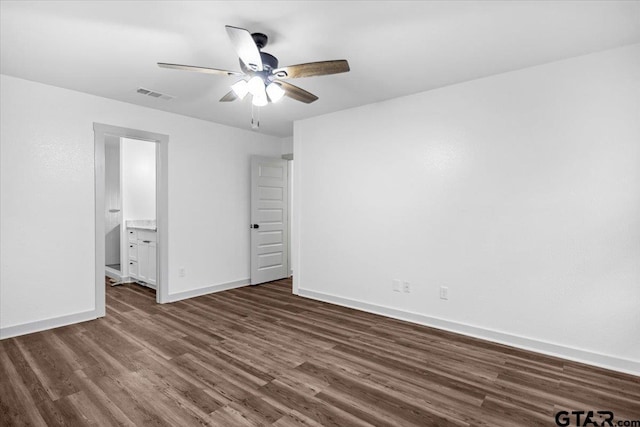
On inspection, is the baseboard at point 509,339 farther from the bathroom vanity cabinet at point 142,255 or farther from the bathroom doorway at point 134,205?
the bathroom doorway at point 134,205

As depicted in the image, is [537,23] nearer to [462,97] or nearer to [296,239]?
[462,97]


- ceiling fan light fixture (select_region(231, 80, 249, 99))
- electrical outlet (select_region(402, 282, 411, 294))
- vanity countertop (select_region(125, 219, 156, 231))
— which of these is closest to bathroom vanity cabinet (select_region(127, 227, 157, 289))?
vanity countertop (select_region(125, 219, 156, 231))

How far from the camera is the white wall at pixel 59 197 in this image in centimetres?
330

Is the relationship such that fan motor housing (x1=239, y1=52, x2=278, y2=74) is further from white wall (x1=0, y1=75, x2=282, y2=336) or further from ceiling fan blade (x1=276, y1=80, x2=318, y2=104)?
white wall (x1=0, y1=75, x2=282, y2=336)

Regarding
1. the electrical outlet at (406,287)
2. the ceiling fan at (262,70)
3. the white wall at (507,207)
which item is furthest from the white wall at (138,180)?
the electrical outlet at (406,287)

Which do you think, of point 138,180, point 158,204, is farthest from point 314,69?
point 138,180

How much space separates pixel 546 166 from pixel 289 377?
2.90 metres

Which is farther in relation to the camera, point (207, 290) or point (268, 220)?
point (268, 220)

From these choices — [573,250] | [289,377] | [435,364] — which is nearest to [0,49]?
[289,377]

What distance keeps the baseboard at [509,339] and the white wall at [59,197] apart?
2.67 meters

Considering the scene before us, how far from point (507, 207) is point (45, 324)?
16.2ft

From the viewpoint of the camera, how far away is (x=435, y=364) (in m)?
2.74

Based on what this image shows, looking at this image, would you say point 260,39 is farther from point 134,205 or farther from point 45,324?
point 134,205

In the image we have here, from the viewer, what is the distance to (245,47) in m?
2.11
